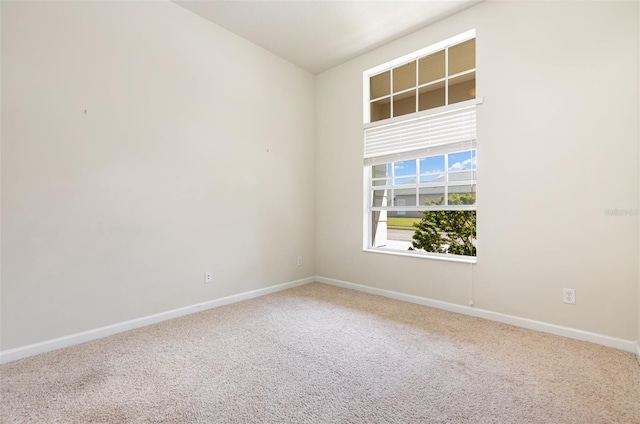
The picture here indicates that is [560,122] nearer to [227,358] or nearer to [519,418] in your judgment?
[519,418]

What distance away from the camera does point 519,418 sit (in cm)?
144

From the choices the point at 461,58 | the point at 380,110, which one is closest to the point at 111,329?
the point at 380,110

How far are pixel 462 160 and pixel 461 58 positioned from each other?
114 cm

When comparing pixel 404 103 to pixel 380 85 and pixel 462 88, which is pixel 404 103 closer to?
pixel 380 85

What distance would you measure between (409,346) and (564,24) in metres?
2.83

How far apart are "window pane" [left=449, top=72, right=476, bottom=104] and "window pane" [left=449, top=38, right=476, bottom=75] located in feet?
0.52

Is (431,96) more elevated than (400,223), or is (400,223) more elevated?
(431,96)

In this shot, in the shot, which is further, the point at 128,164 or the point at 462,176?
the point at 462,176

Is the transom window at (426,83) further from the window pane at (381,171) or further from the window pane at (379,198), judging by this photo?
the window pane at (379,198)

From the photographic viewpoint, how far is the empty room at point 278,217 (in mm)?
1740

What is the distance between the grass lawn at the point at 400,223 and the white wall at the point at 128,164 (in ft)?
4.82

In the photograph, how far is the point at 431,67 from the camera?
3379 mm

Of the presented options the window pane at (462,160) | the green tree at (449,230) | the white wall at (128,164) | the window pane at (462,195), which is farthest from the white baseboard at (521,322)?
the white wall at (128,164)

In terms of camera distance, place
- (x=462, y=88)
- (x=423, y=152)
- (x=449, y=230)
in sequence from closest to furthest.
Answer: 1. (x=462, y=88)
2. (x=423, y=152)
3. (x=449, y=230)
